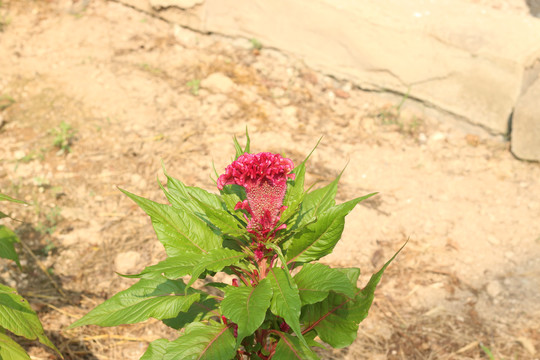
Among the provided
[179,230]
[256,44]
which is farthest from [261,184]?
[256,44]

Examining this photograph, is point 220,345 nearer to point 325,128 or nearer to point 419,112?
point 325,128

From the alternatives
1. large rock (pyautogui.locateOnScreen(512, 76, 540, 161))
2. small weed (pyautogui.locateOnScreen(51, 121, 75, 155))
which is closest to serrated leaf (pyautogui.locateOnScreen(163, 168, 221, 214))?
small weed (pyautogui.locateOnScreen(51, 121, 75, 155))

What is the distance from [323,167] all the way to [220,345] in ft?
8.74

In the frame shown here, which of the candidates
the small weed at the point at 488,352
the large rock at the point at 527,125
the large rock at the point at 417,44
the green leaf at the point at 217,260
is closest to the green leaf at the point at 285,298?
the green leaf at the point at 217,260

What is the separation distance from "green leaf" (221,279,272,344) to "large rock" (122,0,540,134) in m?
3.44

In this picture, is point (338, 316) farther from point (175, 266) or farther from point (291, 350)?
point (175, 266)

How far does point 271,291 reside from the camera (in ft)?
5.33

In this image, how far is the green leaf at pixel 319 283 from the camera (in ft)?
5.16

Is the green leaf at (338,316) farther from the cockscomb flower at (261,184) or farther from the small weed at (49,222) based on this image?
the small weed at (49,222)

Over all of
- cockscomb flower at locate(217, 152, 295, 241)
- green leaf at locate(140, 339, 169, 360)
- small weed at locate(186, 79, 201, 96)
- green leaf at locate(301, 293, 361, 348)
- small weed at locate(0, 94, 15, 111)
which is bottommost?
small weed at locate(0, 94, 15, 111)

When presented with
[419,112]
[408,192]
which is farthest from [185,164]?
[419,112]

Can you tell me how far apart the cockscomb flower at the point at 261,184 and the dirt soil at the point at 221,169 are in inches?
41.7

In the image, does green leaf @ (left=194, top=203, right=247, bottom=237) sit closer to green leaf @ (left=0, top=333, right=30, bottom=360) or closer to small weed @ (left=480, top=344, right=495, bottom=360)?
green leaf @ (left=0, top=333, right=30, bottom=360)

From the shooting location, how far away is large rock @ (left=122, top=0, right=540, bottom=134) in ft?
14.4
